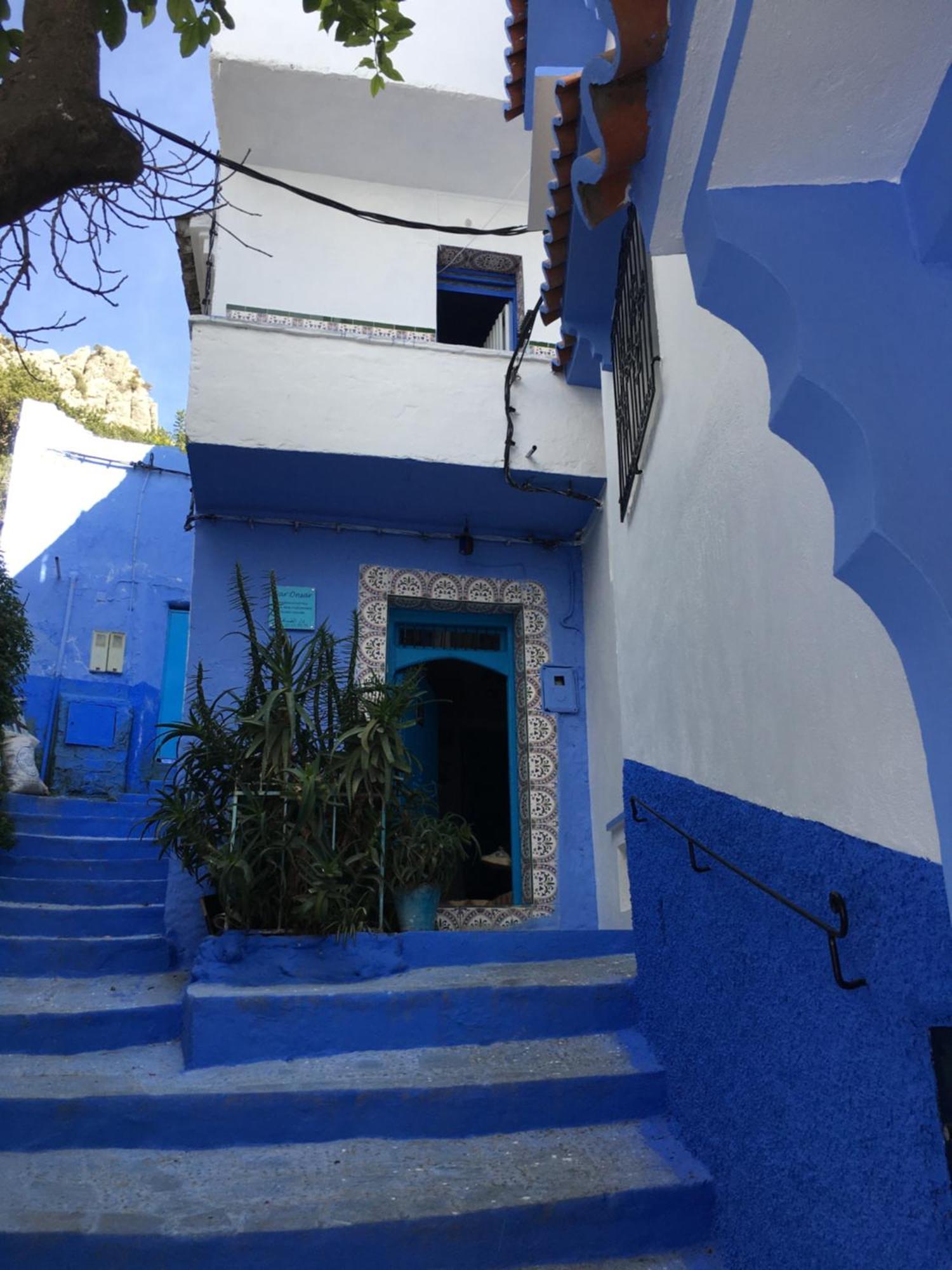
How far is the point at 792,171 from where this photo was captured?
5.45ft

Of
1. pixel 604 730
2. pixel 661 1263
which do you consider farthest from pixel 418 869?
pixel 661 1263

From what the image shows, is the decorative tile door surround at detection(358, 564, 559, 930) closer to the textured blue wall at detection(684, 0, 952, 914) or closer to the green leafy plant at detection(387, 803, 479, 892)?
the green leafy plant at detection(387, 803, 479, 892)

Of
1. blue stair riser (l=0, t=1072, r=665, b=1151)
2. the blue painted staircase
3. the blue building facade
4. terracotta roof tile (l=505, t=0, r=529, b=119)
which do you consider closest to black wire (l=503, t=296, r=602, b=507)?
terracotta roof tile (l=505, t=0, r=529, b=119)

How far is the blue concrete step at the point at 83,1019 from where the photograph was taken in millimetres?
3887

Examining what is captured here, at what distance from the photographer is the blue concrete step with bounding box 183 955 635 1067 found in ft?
12.2

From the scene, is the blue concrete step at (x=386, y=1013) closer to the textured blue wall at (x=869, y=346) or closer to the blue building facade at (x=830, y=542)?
the blue building facade at (x=830, y=542)

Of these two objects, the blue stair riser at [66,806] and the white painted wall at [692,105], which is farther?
the blue stair riser at [66,806]

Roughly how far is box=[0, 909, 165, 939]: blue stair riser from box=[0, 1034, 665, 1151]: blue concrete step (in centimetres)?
159

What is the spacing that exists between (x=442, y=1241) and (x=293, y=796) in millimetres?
2039

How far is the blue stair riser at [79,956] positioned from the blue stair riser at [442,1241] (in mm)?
2159

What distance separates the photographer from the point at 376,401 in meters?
5.88

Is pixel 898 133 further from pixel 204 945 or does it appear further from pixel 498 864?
pixel 498 864

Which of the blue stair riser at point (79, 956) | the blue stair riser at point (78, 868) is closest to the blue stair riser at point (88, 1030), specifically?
the blue stair riser at point (79, 956)

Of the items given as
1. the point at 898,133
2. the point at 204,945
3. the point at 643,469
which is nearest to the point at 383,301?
the point at 643,469
